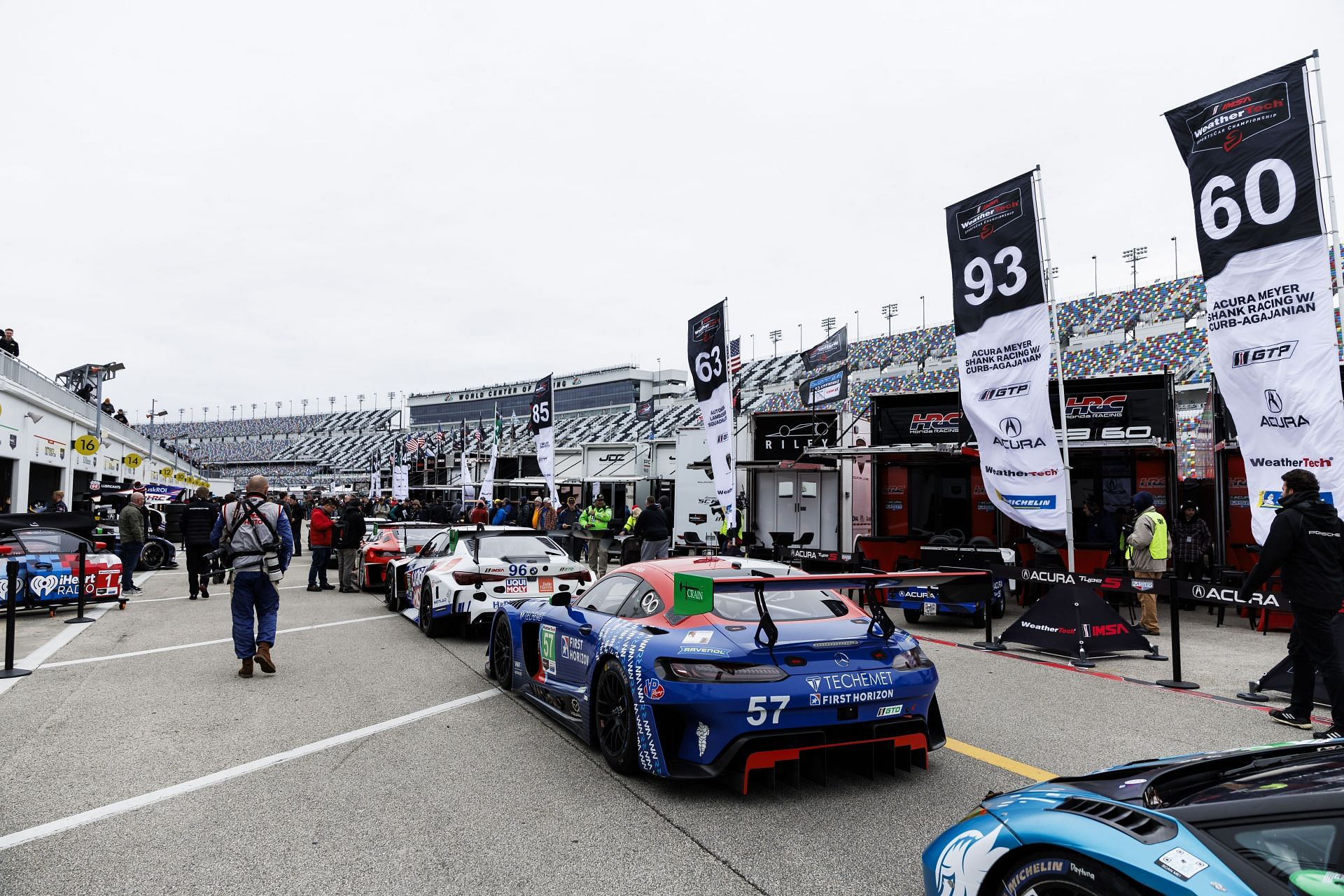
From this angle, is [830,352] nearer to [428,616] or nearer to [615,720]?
[428,616]

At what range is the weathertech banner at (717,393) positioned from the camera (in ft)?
44.0

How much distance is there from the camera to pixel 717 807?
13.8ft

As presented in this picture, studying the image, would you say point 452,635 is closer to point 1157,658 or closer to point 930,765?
point 930,765

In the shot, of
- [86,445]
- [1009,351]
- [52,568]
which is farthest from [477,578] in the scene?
[86,445]

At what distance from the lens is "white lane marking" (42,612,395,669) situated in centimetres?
789

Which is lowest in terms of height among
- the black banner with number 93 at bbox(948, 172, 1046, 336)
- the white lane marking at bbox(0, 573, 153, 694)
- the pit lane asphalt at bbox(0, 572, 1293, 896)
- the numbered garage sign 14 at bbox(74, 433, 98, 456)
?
the pit lane asphalt at bbox(0, 572, 1293, 896)

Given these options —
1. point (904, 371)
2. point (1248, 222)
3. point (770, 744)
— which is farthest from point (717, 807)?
point (904, 371)

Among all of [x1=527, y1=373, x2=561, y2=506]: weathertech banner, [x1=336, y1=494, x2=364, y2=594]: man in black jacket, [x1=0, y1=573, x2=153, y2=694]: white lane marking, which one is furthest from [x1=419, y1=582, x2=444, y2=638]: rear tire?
[x1=527, y1=373, x2=561, y2=506]: weathertech banner

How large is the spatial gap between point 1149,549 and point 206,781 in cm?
1020

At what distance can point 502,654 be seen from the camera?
6.93m

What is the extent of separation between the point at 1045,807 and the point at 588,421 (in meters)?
79.0

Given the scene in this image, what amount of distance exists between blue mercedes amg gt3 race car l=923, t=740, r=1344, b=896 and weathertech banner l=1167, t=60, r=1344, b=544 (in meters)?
5.42

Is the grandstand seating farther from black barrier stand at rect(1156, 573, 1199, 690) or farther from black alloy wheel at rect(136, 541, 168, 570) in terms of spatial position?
black alloy wheel at rect(136, 541, 168, 570)

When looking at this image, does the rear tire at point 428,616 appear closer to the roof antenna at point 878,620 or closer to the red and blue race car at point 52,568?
the red and blue race car at point 52,568
